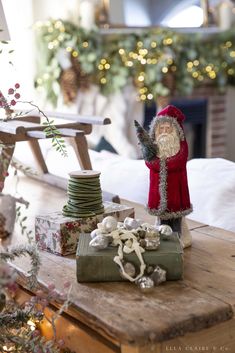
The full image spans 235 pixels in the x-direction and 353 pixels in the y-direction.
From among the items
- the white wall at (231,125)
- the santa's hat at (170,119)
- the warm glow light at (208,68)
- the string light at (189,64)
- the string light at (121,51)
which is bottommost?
the white wall at (231,125)

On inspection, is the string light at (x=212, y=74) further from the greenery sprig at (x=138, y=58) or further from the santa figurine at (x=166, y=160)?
the santa figurine at (x=166, y=160)

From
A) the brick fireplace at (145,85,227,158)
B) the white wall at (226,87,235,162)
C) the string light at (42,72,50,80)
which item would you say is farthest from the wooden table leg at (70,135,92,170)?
the white wall at (226,87,235,162)

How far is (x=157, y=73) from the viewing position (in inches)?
156

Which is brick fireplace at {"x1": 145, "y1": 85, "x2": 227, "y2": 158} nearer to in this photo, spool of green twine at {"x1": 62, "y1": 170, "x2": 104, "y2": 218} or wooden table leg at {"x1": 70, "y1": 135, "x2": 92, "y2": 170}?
wooden table leg at {"x1": 70, "y1": 135, "x2": 92, "y2": 170}

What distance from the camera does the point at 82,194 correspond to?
1.32 meters

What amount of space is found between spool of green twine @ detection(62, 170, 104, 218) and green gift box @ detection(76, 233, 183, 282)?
192mm

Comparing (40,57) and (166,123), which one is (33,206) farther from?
(40,57)

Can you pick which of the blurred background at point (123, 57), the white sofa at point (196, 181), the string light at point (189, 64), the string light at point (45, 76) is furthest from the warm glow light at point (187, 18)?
the white sofa at point (196, 181)

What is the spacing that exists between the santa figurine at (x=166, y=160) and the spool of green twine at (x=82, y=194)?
0.45 feet

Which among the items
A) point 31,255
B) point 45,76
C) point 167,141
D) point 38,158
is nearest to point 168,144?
point 167,141

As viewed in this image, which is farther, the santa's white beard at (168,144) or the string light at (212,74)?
the string light at (212,74)

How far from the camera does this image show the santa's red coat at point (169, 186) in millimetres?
1262

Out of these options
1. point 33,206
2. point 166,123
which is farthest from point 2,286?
point 33,206

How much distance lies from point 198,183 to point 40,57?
2049 millimetres
